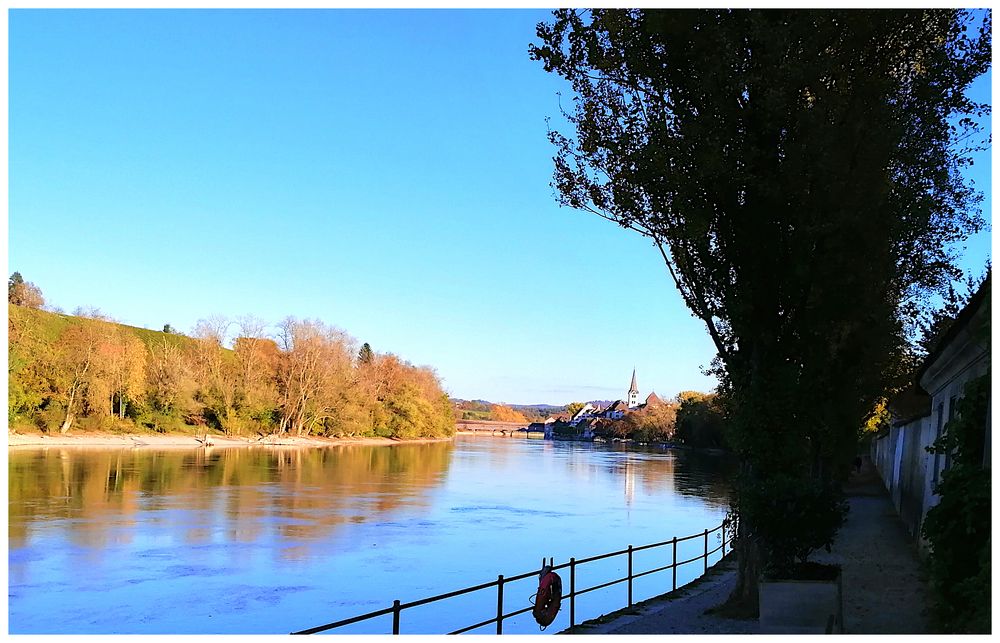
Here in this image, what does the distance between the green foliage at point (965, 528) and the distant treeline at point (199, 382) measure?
196ft

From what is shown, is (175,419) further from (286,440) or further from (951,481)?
(951,481)

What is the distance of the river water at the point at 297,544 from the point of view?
14.3m

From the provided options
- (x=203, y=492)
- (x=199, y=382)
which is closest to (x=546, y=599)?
(x=203, y=492)

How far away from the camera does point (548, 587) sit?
12.2m

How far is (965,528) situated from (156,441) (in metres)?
68.2

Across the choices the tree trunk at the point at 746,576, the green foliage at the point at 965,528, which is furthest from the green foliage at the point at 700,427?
the green foliage at the point at 965,528

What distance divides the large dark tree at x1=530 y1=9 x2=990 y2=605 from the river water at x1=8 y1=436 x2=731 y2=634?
205 inches

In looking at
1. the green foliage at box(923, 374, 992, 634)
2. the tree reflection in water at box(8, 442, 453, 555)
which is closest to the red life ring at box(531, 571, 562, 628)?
the green foliage at box(923, 374, 992, 634)

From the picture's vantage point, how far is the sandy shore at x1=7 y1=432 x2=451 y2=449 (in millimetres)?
58938

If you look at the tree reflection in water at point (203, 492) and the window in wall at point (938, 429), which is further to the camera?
the tree reflection in water at point (203, 492)

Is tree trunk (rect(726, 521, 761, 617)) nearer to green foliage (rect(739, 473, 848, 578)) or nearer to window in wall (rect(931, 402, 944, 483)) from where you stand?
green foliage (rect(739, 473, 848, 578))

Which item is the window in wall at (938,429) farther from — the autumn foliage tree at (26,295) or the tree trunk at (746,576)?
the autumn foliage tree at (26,295)

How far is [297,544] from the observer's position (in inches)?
829

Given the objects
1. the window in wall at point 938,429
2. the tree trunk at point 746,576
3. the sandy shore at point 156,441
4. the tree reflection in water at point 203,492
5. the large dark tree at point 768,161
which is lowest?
the sandy shore at point 156,441
